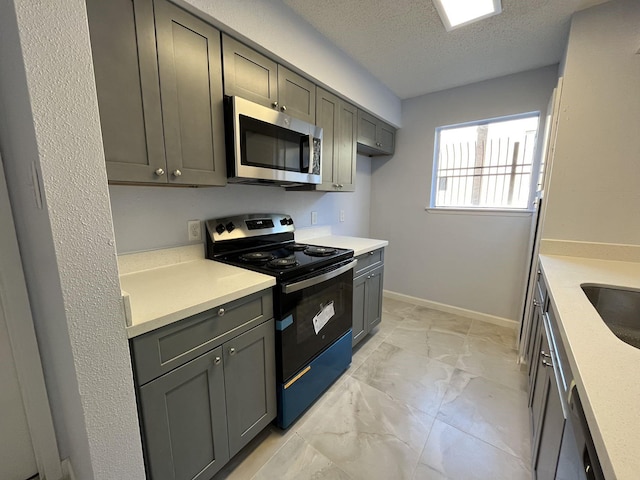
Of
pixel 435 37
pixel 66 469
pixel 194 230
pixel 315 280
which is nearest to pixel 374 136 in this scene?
pixel 435 37

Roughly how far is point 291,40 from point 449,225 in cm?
230

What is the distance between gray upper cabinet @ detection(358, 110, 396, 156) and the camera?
2.53 meters

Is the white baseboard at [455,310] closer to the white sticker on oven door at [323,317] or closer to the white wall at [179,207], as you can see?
the white wall at [179,207]

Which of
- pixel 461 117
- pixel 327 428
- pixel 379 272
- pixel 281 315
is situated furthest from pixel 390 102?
pixel 327 428

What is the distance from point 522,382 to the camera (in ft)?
6.37

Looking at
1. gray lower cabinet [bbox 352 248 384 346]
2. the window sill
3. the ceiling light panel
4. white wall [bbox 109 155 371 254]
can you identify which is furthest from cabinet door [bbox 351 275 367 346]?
the ceiling light panel

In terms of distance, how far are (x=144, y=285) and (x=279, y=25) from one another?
159 cm

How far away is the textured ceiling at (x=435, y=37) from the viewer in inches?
63.1

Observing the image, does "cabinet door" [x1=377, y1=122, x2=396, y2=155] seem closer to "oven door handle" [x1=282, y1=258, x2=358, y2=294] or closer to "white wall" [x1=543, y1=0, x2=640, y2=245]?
"white wall" [x1=543, y1=0, x2=640, y2=245]

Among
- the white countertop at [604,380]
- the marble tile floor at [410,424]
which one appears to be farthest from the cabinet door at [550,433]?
the marble tile floor at [410,424]

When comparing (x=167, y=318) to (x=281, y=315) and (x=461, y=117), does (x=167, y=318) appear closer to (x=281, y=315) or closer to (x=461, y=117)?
(x=281, y=315)

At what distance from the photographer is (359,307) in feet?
7.25

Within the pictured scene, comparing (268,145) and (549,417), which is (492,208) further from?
(268,145)

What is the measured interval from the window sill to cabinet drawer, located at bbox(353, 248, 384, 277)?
1.02 m
